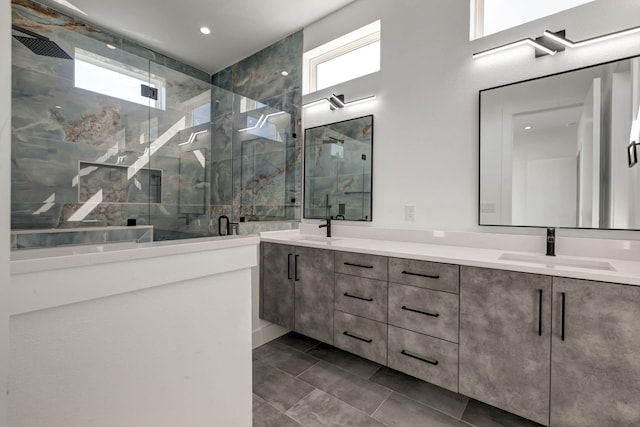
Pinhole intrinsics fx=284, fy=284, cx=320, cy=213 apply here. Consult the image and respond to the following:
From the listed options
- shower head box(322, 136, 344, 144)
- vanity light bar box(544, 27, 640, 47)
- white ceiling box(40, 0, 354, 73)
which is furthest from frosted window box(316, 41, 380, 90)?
vanity light bar box(544, 27, 640, 47)

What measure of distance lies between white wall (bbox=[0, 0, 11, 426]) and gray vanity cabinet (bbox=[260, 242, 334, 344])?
5.60ft

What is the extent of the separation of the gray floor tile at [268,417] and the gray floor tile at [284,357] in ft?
1.14

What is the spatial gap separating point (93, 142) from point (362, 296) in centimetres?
246

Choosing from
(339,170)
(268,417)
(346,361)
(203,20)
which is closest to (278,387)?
(268,417)

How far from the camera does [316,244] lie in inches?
81.8

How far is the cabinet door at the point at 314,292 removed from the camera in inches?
79.3

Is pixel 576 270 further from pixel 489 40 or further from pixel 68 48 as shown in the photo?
pixel 68 48

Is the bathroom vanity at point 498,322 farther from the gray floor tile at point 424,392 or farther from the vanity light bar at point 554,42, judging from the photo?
the vanity light bar at point 554,42

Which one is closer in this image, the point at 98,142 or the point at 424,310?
the point at 424,310

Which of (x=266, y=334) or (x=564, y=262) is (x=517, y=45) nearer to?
(x=564, y=262)

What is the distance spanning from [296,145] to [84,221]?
6.27 feet

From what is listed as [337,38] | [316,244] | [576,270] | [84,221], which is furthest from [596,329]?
[84,221]

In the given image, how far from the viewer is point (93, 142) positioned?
232 cm

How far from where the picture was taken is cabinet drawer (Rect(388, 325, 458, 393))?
1.52 m
